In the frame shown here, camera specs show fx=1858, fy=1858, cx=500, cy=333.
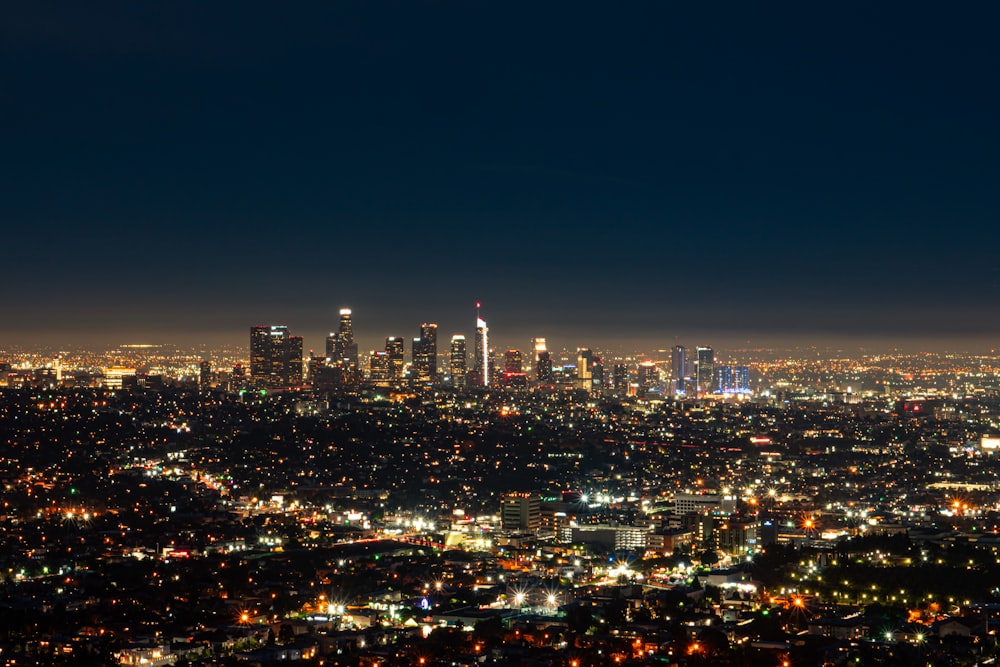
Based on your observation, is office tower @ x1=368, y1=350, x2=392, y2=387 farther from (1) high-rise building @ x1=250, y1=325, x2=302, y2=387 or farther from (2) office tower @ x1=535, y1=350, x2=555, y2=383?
(2) office tower @ x1=535, y1=350, x2=555, y2=383

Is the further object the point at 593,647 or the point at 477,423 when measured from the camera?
the point at 477,423

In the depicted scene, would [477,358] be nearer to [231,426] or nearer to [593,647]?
[231,426]

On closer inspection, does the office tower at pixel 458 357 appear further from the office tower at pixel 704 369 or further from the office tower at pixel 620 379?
the office tower at pixel 704 369

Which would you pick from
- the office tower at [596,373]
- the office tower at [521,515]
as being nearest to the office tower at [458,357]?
the office tower at [596,373]

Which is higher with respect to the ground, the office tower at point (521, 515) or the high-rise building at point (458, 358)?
Answer: the high-rise building at point (458, 358)

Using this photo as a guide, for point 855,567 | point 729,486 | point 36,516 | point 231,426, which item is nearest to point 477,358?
point 231,426

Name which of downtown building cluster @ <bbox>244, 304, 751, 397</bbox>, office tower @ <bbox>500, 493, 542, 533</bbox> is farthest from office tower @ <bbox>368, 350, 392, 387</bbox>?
office tower @ <bbox>500, 493, 542, 533</bbox>
